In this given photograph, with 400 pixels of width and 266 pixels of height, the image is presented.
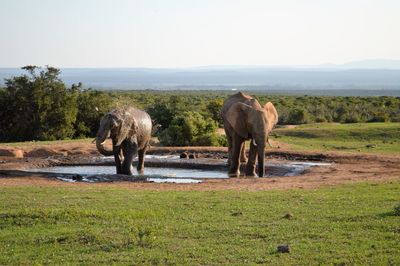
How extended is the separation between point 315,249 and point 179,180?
1119 centimetres

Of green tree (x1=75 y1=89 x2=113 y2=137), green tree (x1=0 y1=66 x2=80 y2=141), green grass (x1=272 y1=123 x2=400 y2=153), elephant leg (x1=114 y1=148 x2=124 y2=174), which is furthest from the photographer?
green tree (x1=75 y1=89 x2=113 y2=137)

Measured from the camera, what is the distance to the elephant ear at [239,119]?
76.8 feet

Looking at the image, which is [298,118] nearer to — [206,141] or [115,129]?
[206,141]

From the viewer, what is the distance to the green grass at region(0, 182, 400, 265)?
10.9 m

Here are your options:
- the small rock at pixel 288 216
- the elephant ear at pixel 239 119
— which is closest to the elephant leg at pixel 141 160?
the elephant ear at pixel 239 119

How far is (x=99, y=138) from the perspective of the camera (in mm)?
22578

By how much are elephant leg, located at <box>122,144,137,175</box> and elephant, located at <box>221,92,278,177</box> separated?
11.2 feet

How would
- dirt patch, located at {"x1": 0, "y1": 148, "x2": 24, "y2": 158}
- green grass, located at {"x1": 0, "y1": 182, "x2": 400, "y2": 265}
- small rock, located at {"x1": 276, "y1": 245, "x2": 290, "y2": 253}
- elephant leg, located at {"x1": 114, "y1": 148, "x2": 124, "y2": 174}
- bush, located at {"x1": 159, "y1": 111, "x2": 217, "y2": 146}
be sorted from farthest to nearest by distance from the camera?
bush, located at {"x1": 159, "y1": 111, "x2": 217, "y2": 146}, dirt patch, located at {"x1": 0, "y1": 148, "x2": 24, "y2": 158}, elephant leg, located at {"x1": 114, "y1": 148, "x2": 124, "y2": 174}, small rock, located at {"x1": 276, "y1": 245, "x2": 290, "y2": 253}, green grass, located at {"x1": 0, "y1": 182, "x2": 400, "y2": 265}

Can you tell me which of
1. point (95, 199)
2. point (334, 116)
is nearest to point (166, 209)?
point (95, 199)

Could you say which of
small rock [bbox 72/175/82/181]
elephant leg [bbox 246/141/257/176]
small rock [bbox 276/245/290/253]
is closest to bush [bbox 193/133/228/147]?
elephant leg [bbox 246/141/257/176]

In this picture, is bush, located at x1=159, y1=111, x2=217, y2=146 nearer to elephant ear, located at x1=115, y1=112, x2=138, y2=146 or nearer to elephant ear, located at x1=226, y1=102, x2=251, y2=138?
elephant ear, located at x1=115, y1=112, x2=138, y2=146

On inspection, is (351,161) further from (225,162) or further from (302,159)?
(225,162)

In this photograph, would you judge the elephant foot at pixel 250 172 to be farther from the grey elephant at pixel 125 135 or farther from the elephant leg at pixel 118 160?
the elephant leg at pixel 118 160

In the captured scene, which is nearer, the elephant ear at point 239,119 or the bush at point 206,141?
the elephant ear at point 239,119
